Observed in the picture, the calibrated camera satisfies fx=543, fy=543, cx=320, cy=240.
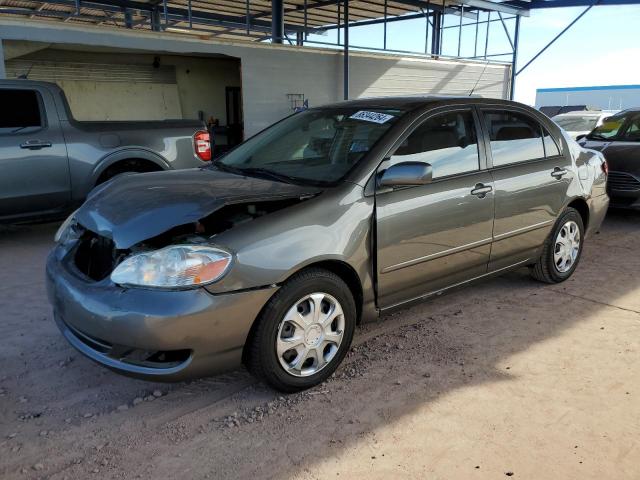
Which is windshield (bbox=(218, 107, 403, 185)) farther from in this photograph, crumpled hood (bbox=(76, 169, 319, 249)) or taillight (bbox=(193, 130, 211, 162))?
taillight (bbox=(193, 130, 211, 162))

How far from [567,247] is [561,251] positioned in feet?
0.30

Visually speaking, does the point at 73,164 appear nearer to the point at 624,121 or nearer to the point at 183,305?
the point at 183,305

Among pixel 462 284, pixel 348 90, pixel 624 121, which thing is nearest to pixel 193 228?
pixel 462 284

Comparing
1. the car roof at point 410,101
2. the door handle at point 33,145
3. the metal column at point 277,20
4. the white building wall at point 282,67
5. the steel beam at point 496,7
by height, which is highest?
the steel beam at point 496,7

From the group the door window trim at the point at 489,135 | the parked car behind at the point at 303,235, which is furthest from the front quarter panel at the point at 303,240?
the door window trim at the point at 489,135

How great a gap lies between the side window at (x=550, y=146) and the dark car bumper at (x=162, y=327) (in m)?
2.89

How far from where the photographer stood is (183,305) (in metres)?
2.52

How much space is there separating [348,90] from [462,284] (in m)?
8.62

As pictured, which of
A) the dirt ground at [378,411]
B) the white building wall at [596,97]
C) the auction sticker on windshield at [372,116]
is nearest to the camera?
the dirt ground at [378,411]

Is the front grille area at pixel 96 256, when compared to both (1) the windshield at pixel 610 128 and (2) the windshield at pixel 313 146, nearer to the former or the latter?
(2) the windshield at pixel 313 146

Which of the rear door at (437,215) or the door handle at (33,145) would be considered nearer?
the rear door at (437,215)

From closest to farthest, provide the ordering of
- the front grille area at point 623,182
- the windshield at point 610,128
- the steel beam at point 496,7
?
the front grille area at point 623,182
the windshield at point 610,128
the steel beam at point 496,7

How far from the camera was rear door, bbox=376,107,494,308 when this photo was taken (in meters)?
3.27

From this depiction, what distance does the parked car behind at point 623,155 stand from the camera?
23.0 ft
